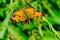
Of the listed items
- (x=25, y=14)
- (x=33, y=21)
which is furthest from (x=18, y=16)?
(x=33, y=21)

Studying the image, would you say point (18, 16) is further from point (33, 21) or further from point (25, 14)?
point (33, 21)

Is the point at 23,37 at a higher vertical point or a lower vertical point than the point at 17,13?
lower

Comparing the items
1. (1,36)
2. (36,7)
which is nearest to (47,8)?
(36,7)

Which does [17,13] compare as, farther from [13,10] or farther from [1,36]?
[1,36]

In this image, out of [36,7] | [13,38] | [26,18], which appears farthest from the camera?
[36,7]
